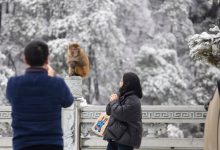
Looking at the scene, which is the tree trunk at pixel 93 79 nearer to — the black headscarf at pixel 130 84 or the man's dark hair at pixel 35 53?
the black headscarf at pixel 130 84

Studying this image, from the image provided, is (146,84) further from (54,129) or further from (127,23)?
(54,129)

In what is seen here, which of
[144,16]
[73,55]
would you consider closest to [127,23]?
[144,16]

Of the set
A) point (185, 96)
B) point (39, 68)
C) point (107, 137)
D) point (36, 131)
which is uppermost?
point (39, 68)

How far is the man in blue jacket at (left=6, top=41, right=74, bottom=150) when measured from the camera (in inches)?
Answer: 164

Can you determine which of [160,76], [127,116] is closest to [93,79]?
[160,76]

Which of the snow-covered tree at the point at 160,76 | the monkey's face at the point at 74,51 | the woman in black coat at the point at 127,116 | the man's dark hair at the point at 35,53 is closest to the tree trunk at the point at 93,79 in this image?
the snow-covered tree at the point at 160,76

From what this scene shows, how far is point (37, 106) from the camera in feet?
13.8

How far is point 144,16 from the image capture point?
57.9 ft

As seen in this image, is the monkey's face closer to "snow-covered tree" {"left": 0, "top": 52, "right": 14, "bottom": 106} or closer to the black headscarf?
the black headscarf

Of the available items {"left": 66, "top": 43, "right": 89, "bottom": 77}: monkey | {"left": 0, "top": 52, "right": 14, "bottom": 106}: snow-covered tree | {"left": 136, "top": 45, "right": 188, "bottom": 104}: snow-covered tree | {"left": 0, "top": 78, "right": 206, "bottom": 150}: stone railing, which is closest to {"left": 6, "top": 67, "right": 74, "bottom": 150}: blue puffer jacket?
{"left": 0, "top": 78, "right": 206, "bottom": 150}: stone railing

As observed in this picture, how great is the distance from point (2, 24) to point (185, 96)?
19.2 ft

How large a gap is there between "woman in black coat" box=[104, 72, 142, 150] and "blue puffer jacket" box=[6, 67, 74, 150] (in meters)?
1.85

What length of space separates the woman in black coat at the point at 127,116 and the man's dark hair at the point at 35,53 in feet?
6.32

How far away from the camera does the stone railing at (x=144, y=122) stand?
294 inches
